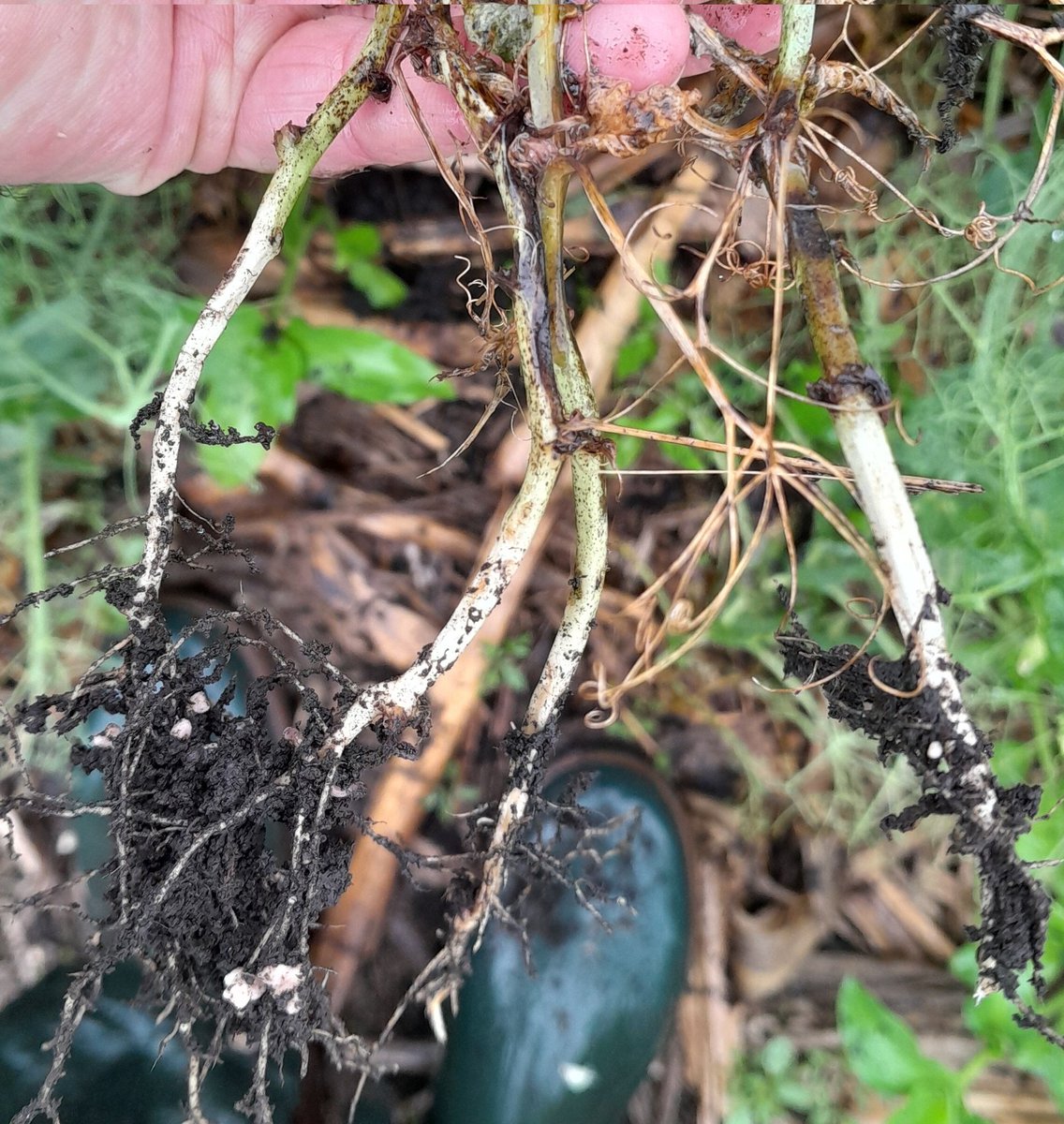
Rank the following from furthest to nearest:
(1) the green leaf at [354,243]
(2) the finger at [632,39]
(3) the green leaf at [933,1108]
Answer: (1) the green leaf at [354,243] → (3) the green leaf at [933,1108] → (2) the finger at [632,39]

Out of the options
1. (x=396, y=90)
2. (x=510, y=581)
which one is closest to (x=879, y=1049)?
(x=510, y=581)

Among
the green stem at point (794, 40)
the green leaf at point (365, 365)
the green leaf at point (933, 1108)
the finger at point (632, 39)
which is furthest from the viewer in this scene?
the green leaf at point (365, 365)

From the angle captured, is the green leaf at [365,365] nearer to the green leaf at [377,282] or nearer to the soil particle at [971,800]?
the green leaf at [377,282]

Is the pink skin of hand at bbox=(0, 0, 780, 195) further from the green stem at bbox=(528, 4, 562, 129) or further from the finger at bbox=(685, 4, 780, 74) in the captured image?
the green stem at bbox=(528, 4, 562, 129)

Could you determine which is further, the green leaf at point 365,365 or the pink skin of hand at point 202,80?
the green leaf at point 365,365

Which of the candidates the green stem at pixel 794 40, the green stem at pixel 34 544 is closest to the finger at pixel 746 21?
the green stem at pixel 794 40

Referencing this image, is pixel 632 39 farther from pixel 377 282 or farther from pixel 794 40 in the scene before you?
pixel 377 282
